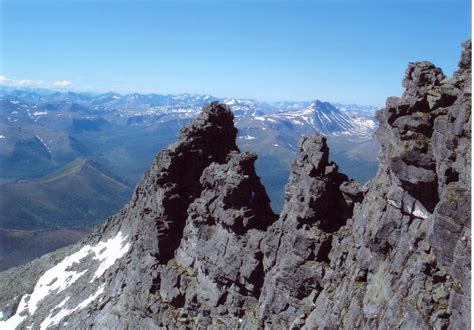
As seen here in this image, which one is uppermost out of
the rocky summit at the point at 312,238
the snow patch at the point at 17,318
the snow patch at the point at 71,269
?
the rocky summit at the point at 312,238

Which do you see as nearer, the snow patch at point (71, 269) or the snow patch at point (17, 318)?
the snow patch at point (17, 318)

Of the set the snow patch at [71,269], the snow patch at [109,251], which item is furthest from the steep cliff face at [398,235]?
the snow patch at [71,269]

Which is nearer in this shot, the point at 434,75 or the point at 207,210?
the point at 434,75

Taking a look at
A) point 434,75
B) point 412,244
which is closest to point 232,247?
point 412,244

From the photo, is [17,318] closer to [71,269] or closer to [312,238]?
[71,269]

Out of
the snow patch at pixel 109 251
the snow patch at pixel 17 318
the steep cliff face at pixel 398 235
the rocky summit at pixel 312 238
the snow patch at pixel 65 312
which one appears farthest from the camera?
the snow patch at pixel 109 251

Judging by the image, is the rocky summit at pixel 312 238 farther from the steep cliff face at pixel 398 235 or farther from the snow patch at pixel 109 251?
the snow patch at pixel 109 251

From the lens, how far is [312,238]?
4778 centimetres

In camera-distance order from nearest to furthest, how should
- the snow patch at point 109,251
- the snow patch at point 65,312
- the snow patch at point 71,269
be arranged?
1. the snow patch at point 65,312
2. the snow patch at point 109,251
3. the snow patch at point 71,269

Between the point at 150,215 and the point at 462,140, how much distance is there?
53.0 metres

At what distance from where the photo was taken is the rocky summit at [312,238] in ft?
105

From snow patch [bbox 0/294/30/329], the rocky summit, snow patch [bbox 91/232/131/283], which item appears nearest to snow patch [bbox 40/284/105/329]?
the rocky summit

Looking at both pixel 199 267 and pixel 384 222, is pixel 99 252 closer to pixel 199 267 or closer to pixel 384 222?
pixel 199 267

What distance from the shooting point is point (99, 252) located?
363ft
